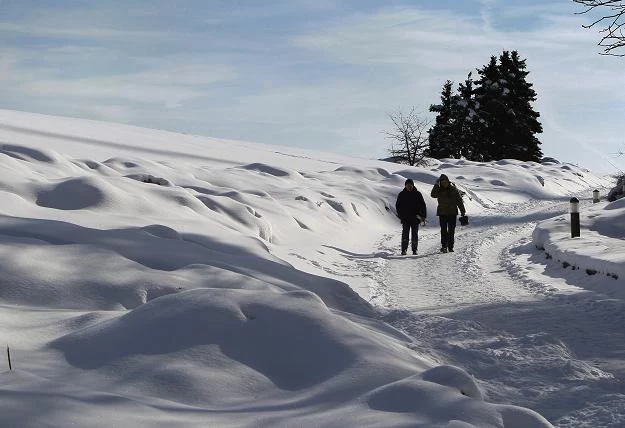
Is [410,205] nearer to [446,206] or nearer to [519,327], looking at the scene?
[446,206]

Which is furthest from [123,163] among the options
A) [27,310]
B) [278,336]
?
[278,336]

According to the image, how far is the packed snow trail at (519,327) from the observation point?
597 cm

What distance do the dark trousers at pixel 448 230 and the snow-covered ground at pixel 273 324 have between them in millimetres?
443

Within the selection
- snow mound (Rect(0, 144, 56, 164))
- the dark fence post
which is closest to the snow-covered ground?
the dark fence post

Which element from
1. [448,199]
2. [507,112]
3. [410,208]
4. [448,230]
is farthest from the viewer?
[507,112]

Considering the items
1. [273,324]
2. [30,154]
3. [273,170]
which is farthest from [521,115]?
[273,324]

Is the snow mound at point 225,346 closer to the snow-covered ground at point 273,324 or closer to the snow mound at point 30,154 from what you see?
the snow-covered ground at point 273,324

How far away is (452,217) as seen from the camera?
1864 centimetres

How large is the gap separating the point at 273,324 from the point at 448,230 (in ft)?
41.4

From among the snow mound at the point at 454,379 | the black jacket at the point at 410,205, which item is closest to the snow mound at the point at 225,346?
the snow mound at the point at 454,379

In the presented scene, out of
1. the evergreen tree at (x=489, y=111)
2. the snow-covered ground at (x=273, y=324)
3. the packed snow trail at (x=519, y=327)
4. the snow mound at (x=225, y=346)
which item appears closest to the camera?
the snow-covered ground at (x=273, y=324)

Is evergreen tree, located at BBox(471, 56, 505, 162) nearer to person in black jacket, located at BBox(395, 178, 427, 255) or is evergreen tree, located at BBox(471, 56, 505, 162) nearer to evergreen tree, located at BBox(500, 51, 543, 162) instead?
evergreen tree, located at BBox(500, 51, 543, 162)

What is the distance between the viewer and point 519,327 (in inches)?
334

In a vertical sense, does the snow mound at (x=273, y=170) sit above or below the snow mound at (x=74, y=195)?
above
